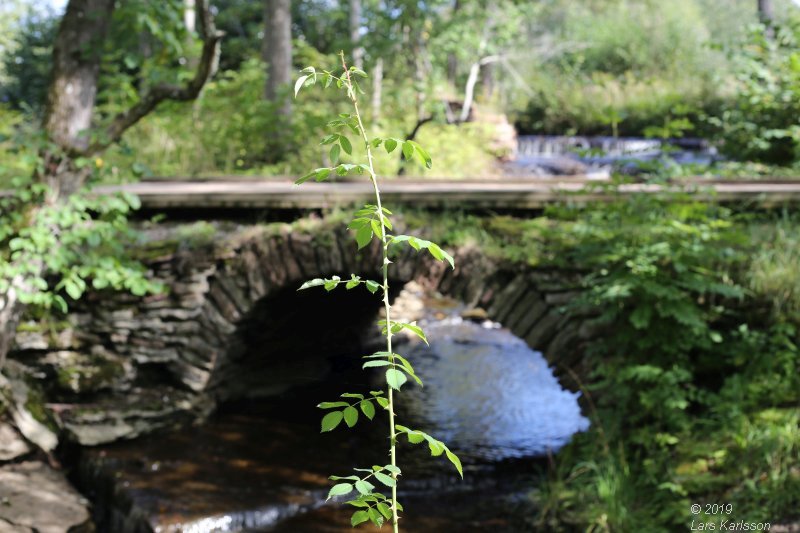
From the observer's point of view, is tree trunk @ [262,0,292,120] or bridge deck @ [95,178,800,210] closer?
bridge deck @ [95,178,800,210]

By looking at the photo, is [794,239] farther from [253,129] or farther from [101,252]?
[253,129]

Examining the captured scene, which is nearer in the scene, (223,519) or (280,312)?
(223,519)

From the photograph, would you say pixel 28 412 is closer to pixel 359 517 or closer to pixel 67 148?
pixel 67 148

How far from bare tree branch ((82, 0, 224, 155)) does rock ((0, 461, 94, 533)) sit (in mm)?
2029

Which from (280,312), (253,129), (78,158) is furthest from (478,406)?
(253,129)

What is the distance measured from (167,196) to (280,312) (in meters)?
1.45

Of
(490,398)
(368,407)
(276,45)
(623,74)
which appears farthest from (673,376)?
(623,74)

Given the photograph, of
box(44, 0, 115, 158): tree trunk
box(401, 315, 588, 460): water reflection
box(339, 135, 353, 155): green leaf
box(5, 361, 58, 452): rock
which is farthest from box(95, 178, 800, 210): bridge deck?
box(339, 135, 353, 155): green leaf

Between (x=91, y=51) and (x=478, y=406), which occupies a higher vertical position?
(x=91, y=51)

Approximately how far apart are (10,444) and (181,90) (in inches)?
97.6

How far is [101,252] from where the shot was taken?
611 centimetres

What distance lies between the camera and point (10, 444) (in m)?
5.25

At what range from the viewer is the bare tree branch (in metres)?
5.00

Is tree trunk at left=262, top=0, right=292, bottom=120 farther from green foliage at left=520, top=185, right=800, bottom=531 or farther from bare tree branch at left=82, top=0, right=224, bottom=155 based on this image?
green foliage at left=520, top=185, right=800, bottom=531
